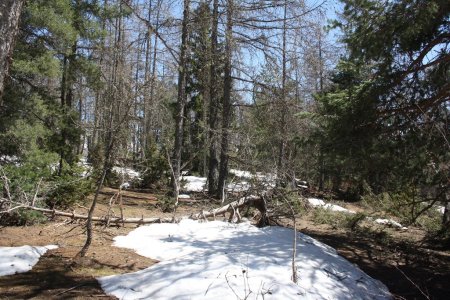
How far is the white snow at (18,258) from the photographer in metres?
5.03

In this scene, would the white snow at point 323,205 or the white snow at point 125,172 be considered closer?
the white snow at point 125,172

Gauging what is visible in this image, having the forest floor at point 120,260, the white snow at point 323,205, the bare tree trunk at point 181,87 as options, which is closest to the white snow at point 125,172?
the forest floor at point 120,260

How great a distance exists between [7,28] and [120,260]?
11.9ft

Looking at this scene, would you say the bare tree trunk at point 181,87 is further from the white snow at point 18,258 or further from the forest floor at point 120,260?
the white snow at point 18,258

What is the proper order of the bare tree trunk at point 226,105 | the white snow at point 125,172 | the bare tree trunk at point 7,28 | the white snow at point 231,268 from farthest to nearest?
1. the bare tree trunk at point 226,105
2. the white snow at point 125,172
3. the white snow at point 231,268
4. the bare tree trunk at point 7,28

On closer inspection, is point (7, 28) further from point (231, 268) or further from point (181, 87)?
point (181, 87)

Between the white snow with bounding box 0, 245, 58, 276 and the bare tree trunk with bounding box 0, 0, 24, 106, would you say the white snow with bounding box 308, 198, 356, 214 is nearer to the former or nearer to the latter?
the white snow with bounding box 0, 245, 58, 276

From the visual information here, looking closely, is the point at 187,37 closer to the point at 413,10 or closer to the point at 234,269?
the point at 413,10

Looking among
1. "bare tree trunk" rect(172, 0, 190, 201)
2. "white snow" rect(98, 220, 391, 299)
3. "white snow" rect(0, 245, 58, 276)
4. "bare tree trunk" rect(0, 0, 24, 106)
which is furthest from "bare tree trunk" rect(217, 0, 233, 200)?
"bare tree trunk" rect(0, 0, 24, 106)

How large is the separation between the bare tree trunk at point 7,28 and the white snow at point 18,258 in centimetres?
264

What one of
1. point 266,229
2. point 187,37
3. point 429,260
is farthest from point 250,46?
point 429,260

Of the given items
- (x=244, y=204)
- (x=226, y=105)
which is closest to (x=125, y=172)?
(x=244, y=204)

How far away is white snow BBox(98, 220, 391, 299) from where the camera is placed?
14.8ft

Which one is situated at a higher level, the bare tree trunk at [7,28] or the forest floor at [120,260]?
the bare tree trunk at [7,28]
